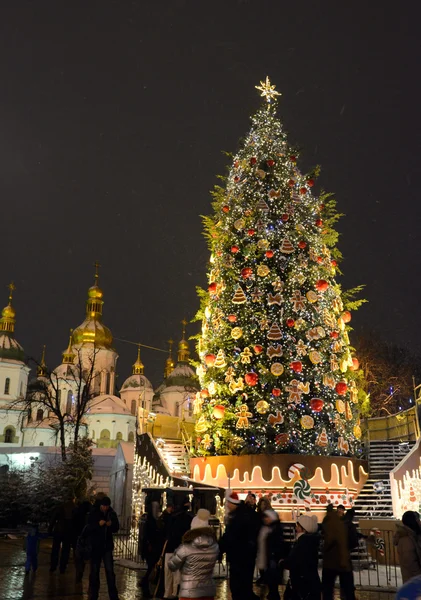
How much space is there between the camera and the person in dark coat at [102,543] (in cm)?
938

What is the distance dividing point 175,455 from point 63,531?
34.7ft

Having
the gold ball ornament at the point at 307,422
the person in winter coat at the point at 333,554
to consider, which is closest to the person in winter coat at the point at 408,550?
the person in winter coat at the point at 333,554

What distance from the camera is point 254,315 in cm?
1970

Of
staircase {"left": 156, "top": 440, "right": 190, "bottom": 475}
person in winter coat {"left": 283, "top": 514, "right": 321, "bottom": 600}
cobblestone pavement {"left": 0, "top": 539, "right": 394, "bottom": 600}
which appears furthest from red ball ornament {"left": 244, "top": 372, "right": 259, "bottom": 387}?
person in winter coat {"left": 283, "top": 514, "right": 321, "bottom": 600}

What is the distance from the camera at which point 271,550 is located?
8.77 m

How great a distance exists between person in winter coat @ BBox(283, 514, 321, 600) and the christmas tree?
11236 millimetres

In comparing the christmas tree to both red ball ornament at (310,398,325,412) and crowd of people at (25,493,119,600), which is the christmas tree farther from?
crowd of people at (25,493,119,600)

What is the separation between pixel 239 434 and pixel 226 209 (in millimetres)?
7708

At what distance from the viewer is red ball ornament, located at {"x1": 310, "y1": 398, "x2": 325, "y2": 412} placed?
18.6 meters

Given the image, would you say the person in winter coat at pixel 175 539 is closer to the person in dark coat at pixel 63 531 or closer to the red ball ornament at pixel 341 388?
the person in dark coat at pixel 63 531

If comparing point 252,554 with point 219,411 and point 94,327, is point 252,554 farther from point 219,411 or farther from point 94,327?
point 94,327

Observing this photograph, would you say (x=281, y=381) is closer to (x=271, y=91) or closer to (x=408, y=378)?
(x=271, y=91)

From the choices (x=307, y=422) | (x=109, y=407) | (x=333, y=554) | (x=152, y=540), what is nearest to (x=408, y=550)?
(x=333, y=554)

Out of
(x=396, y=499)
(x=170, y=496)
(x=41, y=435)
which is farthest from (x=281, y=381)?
(x=41, y=435)
